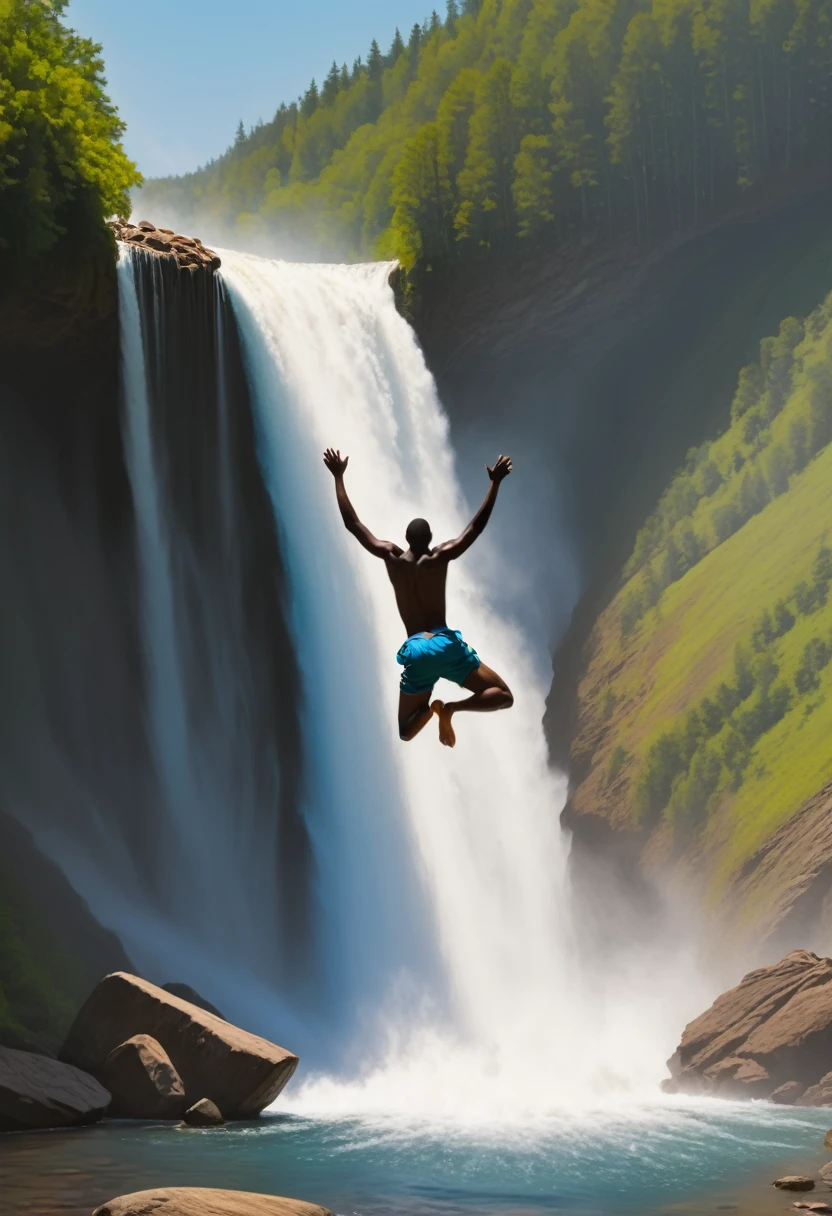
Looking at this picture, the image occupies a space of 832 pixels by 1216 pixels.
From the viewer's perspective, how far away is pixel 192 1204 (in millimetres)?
15938

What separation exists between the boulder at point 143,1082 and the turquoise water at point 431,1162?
2.17 feet

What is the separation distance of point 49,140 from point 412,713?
25.2 m

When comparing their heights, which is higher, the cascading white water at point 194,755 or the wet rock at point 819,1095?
the cascading white water at point 194,755

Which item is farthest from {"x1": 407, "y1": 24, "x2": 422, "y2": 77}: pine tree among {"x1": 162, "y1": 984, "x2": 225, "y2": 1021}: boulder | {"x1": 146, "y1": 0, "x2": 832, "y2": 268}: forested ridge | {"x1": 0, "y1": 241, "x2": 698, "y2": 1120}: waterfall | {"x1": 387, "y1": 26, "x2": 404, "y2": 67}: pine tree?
{"x1": 162, "y1": 984, "x2": 225, "y2": 1021}: boulder

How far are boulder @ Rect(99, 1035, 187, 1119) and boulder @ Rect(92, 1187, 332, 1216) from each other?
29.6 feet

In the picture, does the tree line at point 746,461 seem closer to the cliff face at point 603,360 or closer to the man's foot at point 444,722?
the cliff face at point 603,360

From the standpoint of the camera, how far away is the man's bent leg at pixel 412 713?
12.4m

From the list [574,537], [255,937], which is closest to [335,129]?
[574,537]

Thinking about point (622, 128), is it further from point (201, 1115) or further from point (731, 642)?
point (201, 1115)

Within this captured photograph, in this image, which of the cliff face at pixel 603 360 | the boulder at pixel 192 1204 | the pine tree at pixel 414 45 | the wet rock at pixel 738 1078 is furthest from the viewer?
the pine tree at pixel 414 45

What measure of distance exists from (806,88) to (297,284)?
2176 cm

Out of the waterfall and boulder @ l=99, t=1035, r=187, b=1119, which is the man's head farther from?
the waterfall

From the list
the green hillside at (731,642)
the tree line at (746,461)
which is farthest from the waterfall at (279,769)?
the tree line at (746,461)

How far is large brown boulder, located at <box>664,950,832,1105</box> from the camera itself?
30.3 metres
